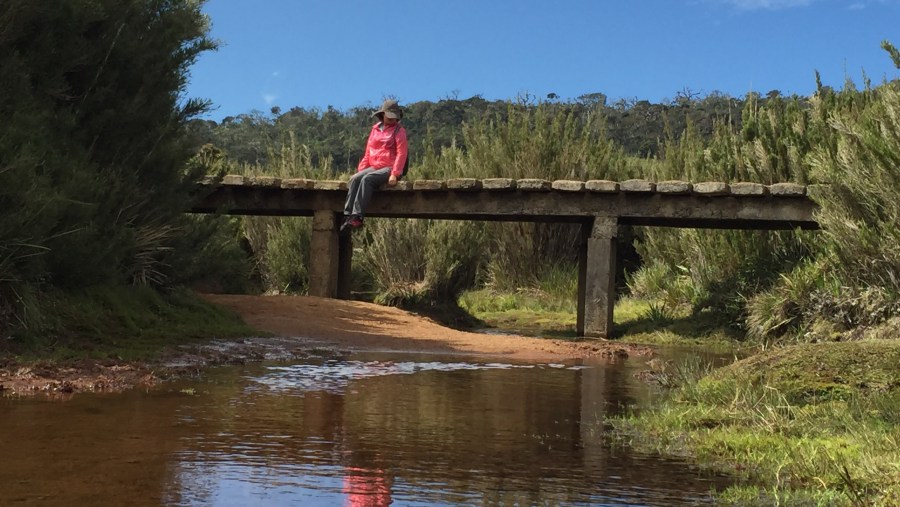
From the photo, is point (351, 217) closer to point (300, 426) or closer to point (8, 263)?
point (8, 263)

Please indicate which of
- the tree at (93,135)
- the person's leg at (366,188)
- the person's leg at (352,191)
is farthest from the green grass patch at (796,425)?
the person's leg at (352,191)

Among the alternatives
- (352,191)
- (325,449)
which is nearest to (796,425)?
(325,449)

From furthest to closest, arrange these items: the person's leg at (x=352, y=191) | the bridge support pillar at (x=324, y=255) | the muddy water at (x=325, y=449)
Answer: the bridge support pillar at (x=324, y=255), the person's leg at (x=352, y=191), the muddy water at (x=325, y=449)

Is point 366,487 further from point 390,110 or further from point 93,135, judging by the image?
point 390,110

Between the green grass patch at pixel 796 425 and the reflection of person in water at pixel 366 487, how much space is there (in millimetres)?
1242

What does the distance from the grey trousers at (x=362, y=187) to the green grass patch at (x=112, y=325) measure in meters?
3.86

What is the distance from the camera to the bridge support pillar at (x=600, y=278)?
47.3 ft

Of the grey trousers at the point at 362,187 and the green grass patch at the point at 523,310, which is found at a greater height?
the grey trousers at the point at 362,187

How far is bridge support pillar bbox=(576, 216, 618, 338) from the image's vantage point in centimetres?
1443

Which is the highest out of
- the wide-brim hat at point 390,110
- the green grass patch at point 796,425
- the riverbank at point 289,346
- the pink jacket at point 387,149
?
the wide-brim hat at point 390,110

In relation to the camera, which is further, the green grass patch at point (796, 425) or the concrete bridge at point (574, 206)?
the concrete bridge at point (574, 206)

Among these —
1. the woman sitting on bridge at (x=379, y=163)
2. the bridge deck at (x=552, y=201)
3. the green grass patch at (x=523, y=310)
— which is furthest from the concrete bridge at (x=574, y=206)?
the green grass patch at (x=523, y=310)

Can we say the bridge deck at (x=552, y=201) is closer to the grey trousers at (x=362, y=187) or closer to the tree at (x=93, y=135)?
the grey trousers at (x=362, y=187)

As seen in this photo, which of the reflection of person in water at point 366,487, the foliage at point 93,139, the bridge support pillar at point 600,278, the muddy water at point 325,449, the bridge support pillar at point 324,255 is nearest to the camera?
the reflection of person in water at point 366,487
